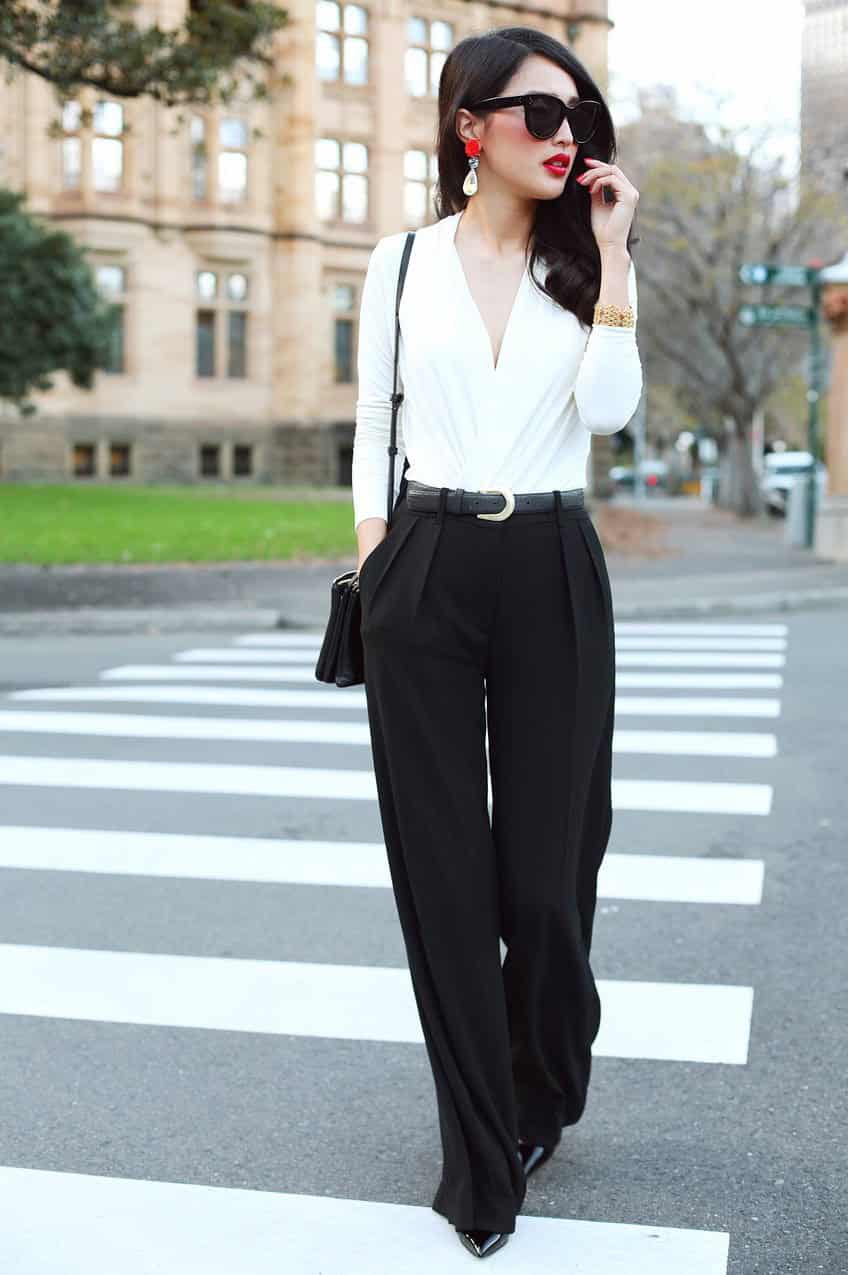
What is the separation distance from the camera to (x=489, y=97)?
10.5ft

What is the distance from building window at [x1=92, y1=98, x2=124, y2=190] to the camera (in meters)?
45.5

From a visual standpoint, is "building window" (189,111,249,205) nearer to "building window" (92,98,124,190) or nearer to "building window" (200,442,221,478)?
"building window" (92,98,124,190)

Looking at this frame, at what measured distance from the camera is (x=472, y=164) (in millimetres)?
3248

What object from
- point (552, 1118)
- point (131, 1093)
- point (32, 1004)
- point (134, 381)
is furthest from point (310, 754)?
point (134, 381)

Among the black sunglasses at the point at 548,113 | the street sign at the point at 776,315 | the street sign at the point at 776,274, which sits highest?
the street sign at the point at 776,274

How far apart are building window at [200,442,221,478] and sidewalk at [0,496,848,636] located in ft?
86.3

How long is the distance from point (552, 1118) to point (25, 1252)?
1.02 m

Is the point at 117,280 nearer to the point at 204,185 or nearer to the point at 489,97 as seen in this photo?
the point at 204,185

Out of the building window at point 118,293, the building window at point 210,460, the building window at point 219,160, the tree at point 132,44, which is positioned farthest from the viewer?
the building window at point 210,460

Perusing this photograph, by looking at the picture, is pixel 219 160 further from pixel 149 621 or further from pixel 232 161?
pixel 149 621

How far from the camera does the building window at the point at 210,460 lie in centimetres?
4853

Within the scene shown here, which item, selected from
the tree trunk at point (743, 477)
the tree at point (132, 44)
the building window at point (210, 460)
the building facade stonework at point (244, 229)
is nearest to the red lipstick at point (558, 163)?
the tree at point (132, 44)

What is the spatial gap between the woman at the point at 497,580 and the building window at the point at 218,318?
46141 mm

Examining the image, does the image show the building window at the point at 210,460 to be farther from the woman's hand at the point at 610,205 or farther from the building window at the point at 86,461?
the woman's hand at the point at 610,205
